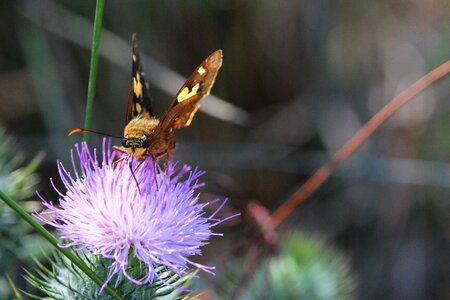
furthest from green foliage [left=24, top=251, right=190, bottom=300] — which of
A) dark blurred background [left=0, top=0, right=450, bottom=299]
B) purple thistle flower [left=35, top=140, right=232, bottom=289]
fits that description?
dark blurred background [left=0, top=0, right=450, bottom=299]

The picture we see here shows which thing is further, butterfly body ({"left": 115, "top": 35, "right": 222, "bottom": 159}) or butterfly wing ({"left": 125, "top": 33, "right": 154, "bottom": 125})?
butterfly wing ({"left": 125, "top": 33, "right": 154, "bottom": 125})

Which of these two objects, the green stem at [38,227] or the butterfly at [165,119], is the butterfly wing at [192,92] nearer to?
the butterfly at [165,119]

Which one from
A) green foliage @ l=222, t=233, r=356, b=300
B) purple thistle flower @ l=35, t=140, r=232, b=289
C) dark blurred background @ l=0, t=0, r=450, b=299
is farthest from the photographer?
dark blurred background @ l=0, t=0, r=450, b=299

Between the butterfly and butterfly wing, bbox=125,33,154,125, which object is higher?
butterfly wing, bbox=125,33,154,125

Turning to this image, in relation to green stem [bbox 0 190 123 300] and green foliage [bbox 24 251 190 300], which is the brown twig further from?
green stem [bbox 0 190 123 300]

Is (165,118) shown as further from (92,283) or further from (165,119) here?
(92,283)

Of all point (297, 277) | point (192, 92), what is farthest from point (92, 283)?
point (297, 277)

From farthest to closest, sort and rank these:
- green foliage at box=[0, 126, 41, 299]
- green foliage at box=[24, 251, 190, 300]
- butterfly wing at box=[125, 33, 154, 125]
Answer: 1. green foliage at box=[0, 126, 41, 299]
2. butterfly wing at box=[125, 33, 154, 125]
3. green foliage at box=[24, 251, 190, 300]
